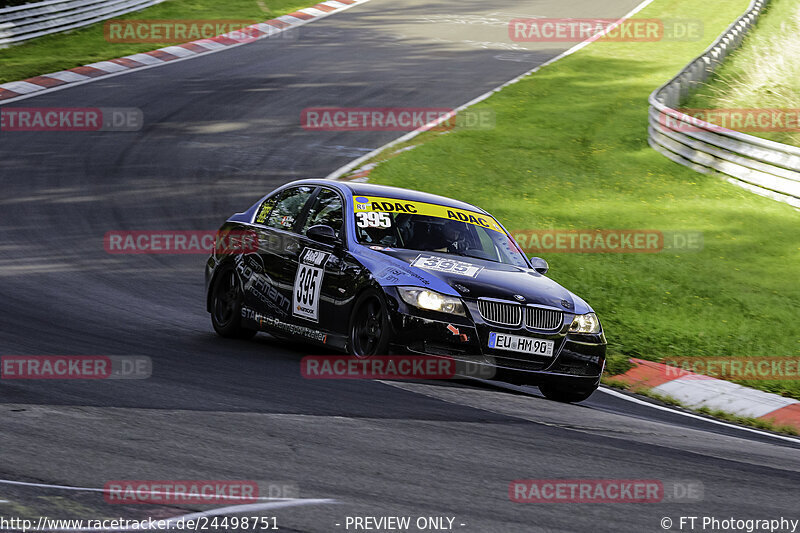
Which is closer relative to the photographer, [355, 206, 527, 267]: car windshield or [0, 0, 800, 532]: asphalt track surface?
[0, 0, 800, 532]: asphalt track surface

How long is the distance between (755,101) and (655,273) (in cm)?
935

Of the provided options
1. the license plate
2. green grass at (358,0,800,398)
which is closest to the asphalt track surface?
the license plate

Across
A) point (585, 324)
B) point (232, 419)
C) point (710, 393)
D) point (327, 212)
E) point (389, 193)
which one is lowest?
point (710, 393)

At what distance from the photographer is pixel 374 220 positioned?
9359mm

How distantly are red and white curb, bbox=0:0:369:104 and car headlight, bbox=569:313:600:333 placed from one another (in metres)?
17.2

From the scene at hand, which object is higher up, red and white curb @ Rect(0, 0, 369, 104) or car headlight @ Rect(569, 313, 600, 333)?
car headlight @ Rect(569, 313, 600, 333)

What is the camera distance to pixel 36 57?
2697 centimetres

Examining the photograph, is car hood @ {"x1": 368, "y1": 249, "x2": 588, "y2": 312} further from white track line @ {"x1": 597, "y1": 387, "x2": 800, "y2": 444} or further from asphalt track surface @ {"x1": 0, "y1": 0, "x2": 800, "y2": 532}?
A: white track line @ {"x1": 597, "y1": 387, "x2": 800, "y2": 444}

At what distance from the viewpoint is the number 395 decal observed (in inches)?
367

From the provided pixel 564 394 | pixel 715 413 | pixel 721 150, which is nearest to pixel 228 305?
pixel 564 394

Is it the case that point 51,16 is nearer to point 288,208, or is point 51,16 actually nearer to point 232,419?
point 288,208

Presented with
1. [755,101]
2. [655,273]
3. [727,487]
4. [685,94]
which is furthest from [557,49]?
[727,487]

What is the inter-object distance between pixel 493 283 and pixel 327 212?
186 centimetres

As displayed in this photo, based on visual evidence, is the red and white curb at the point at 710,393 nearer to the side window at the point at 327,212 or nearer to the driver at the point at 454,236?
the driver at the point at 454,236
